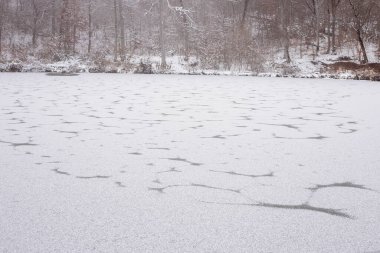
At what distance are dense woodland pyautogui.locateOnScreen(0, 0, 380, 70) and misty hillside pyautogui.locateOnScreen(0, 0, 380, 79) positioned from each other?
62mm

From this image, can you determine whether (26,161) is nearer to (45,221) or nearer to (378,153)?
(45,221)

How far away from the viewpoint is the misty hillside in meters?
17.7

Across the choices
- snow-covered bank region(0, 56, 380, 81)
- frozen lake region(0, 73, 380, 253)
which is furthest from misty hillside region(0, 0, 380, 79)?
frozen lake region(0, 73, 380, 253)

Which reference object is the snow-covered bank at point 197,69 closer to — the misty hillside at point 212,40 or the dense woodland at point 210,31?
the misty hillside at point 212,40

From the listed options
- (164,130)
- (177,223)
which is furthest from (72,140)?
(177,223)

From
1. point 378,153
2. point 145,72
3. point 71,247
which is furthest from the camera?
point 145,72

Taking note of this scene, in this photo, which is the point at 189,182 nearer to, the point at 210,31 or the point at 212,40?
the point at 212,40

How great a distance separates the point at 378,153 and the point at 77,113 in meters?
4.61

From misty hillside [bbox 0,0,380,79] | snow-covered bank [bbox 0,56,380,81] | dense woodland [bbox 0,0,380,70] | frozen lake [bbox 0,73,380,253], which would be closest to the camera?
frozen lake [bbox 0,73,380,253]

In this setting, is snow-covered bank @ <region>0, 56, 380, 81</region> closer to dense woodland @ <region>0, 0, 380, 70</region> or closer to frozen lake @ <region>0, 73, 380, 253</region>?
dense woodland @ <region>0, 0, 380, 70</region>

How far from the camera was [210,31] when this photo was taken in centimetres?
2370

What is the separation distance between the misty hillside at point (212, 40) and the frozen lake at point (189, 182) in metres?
11.0

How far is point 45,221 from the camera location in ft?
7.41

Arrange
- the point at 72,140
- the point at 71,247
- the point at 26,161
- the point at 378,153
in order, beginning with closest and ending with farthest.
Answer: the point at 71,247 → the point at 26,161 → the point at 378,153 → the point at 72,140
